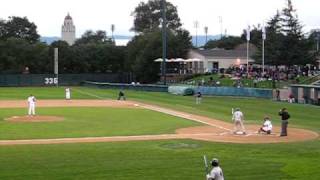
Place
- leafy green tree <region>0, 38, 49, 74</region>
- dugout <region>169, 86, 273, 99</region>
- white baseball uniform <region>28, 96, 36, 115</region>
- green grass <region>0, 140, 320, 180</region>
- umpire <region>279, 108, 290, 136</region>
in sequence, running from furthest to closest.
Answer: leafy green tree <region>0, 38, 49, 74</region>
dugout <region>169, 86, 273, 99</region>
white baseball uniform <region>28, 96, 36, 115</region>
umpire <region>279, 108, 290, 136</region>
green grass <region>0, 140, 320, 180</region>

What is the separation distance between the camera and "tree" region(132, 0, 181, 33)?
11875cm

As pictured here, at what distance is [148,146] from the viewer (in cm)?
2402

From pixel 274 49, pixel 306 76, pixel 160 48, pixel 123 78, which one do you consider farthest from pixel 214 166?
pixel 123 78

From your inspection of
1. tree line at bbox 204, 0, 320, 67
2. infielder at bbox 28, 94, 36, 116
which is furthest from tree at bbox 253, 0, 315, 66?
infielder at bbox 28, 94, 36, 116

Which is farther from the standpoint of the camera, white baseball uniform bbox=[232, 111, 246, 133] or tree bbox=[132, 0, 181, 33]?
tree bbox=[132, 0, 181, 33]

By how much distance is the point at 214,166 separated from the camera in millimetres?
12859

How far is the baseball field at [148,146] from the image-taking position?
17.5 m

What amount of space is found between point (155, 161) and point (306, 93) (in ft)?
112

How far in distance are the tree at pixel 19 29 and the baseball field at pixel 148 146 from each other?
8305 centimetres

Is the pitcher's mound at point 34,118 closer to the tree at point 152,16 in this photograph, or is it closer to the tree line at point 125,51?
the tree line at point 125,51

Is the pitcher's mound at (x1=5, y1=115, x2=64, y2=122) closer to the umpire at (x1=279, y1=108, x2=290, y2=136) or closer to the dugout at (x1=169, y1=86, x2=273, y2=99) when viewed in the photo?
the umpire at (x1=279, y1=108, x2=290, y2=136)

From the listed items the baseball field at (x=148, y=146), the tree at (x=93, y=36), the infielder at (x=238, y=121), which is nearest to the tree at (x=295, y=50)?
the baseball field at (x=148, y=146)

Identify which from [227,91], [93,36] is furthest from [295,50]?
[93,36]

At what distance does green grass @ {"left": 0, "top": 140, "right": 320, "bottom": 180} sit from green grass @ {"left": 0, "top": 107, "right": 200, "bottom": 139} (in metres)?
4.78
